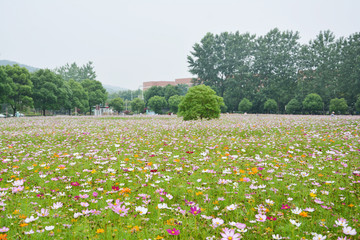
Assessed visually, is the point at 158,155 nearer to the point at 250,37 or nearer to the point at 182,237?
the point at 182,237

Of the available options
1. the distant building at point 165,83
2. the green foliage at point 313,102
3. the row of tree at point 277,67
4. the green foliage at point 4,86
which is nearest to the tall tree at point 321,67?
the row of tree at point 277,67

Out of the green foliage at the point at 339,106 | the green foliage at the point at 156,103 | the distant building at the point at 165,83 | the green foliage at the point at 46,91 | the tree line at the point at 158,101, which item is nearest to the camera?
the green foliage at the point at 46,91

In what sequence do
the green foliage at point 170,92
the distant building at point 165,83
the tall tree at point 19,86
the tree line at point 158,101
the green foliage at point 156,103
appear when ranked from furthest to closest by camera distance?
the distant building at point 165,83
the green foliage at point 170,92
the green foliage at point 156,103
the tree line at point 158,101
the tall tree at point 19,86

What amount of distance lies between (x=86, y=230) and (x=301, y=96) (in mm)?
61243

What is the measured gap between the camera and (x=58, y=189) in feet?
13.4

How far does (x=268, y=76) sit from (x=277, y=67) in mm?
3191

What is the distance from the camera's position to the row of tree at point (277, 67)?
172 ft

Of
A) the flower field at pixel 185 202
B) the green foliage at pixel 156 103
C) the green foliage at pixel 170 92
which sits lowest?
the flower field at pixel 185 202

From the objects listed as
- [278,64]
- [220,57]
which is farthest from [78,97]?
[278,64]

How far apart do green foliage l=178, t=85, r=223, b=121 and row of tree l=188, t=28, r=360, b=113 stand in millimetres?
38029

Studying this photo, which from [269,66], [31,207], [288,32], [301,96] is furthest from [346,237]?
[288,32]

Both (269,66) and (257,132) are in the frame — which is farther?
(269,66)

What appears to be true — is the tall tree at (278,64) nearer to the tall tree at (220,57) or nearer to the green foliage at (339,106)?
the tall tree at (220,57)

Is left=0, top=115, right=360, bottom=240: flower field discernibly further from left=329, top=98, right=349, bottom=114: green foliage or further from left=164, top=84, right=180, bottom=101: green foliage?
left=164, top=84, right=180, bottom=101: green foliage
